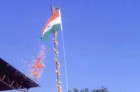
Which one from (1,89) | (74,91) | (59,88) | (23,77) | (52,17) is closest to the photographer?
(59,88)

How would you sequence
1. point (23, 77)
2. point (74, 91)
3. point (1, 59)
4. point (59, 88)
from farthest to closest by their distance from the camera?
1. point (74, 91)
2. point (23, 77)
3. point (1, 59)
4. point (59, 88)

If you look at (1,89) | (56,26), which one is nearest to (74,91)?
(1,89)

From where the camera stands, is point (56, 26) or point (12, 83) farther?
point (12, 83)

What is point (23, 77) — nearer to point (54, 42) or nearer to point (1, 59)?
point (1, 59)

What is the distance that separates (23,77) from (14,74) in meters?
0.70

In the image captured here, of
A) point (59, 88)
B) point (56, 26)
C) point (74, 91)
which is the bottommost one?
point (59, 88)

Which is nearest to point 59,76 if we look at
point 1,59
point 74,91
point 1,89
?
point 1,59

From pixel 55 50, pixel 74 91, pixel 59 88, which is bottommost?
pixel 59 88

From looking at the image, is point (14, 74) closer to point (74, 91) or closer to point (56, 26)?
point (56, 26)

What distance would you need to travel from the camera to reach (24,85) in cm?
2241

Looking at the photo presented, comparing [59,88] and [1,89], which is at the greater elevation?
[1,89]

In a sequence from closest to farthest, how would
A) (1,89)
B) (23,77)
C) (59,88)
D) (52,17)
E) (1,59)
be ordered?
(59,88)
(52,17)
(1,59)
(23,77)
(1,89)

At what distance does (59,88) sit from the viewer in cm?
1502

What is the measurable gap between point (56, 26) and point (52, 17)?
0.52 metres
